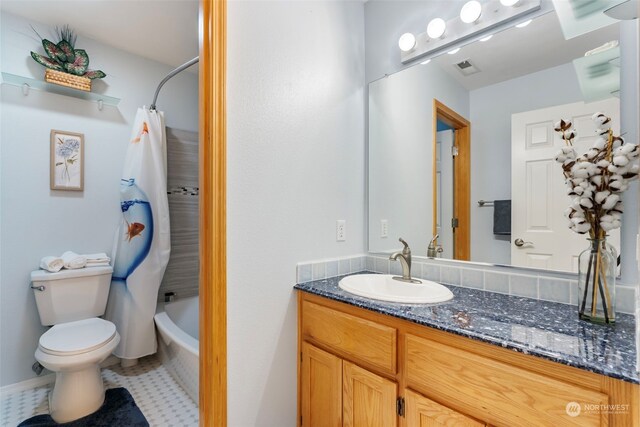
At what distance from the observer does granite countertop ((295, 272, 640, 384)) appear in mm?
687

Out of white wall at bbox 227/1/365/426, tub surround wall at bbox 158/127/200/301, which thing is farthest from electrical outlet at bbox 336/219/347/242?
tub surround wall at bbox 158/127/200/301

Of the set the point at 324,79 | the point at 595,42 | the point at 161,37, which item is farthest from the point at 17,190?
the point at 595,42

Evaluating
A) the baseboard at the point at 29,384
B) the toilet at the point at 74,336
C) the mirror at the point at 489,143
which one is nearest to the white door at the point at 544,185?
the mirror at the point at 489,143

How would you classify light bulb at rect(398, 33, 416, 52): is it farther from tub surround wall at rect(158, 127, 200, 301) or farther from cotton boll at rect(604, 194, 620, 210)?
tub surround wall at rect(158, 127, 200, 301)

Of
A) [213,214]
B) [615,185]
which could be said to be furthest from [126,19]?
[615,185]

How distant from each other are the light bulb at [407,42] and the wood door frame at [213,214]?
889mm

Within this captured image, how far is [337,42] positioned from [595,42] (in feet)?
3.62

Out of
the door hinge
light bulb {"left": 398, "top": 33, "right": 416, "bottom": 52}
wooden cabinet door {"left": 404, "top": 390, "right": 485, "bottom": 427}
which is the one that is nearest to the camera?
wooden cabinet door {"left": 404, "top": 390, "right": 485, "bottom": 427}

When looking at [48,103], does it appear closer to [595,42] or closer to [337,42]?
[337,42]

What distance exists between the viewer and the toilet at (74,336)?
1.65 m

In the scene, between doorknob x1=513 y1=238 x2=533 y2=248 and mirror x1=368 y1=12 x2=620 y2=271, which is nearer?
mirror x1=368 y1=12 x2=620 y2=271

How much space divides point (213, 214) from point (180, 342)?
121cm

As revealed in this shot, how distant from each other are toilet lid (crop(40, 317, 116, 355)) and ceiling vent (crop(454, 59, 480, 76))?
2458mm

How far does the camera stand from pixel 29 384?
196 cm
